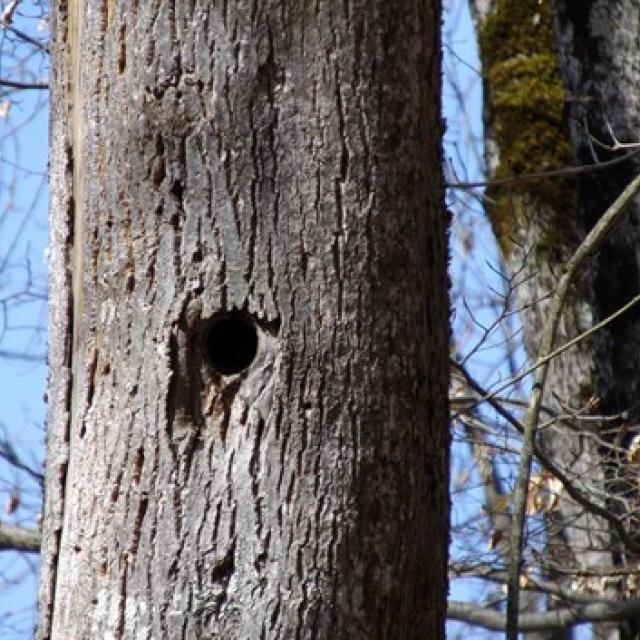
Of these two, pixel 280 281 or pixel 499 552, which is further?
pixel 499 552

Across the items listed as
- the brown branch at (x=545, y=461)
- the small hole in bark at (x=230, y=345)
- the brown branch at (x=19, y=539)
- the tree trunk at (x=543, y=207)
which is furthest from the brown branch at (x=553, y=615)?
the small hole in bark at (x=230, y=345)

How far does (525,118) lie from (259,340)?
4119mm

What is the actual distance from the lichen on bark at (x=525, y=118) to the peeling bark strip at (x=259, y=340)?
3.60 meters

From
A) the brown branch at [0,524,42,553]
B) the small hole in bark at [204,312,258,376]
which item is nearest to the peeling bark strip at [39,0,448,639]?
the small hole in bark at [204,312,258,376]

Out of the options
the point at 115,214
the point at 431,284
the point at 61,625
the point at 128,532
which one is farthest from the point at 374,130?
the point at 61,625

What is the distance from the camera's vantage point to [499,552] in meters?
5.81

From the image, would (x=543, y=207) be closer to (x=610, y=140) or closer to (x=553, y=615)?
(x=610, y=140)

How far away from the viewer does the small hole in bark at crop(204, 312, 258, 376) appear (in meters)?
2.51

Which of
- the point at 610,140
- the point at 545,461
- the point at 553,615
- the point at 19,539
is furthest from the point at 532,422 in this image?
the point at 19,539

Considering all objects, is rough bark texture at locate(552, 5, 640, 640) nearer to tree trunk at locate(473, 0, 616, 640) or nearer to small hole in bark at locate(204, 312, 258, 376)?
tree trunk at locate(473, 0, 616, 640)

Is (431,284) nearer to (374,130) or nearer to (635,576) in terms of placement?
(374,130)

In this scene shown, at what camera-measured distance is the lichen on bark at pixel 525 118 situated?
6254 millimetres

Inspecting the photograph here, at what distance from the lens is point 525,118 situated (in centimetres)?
641

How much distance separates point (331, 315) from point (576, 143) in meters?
3.95
